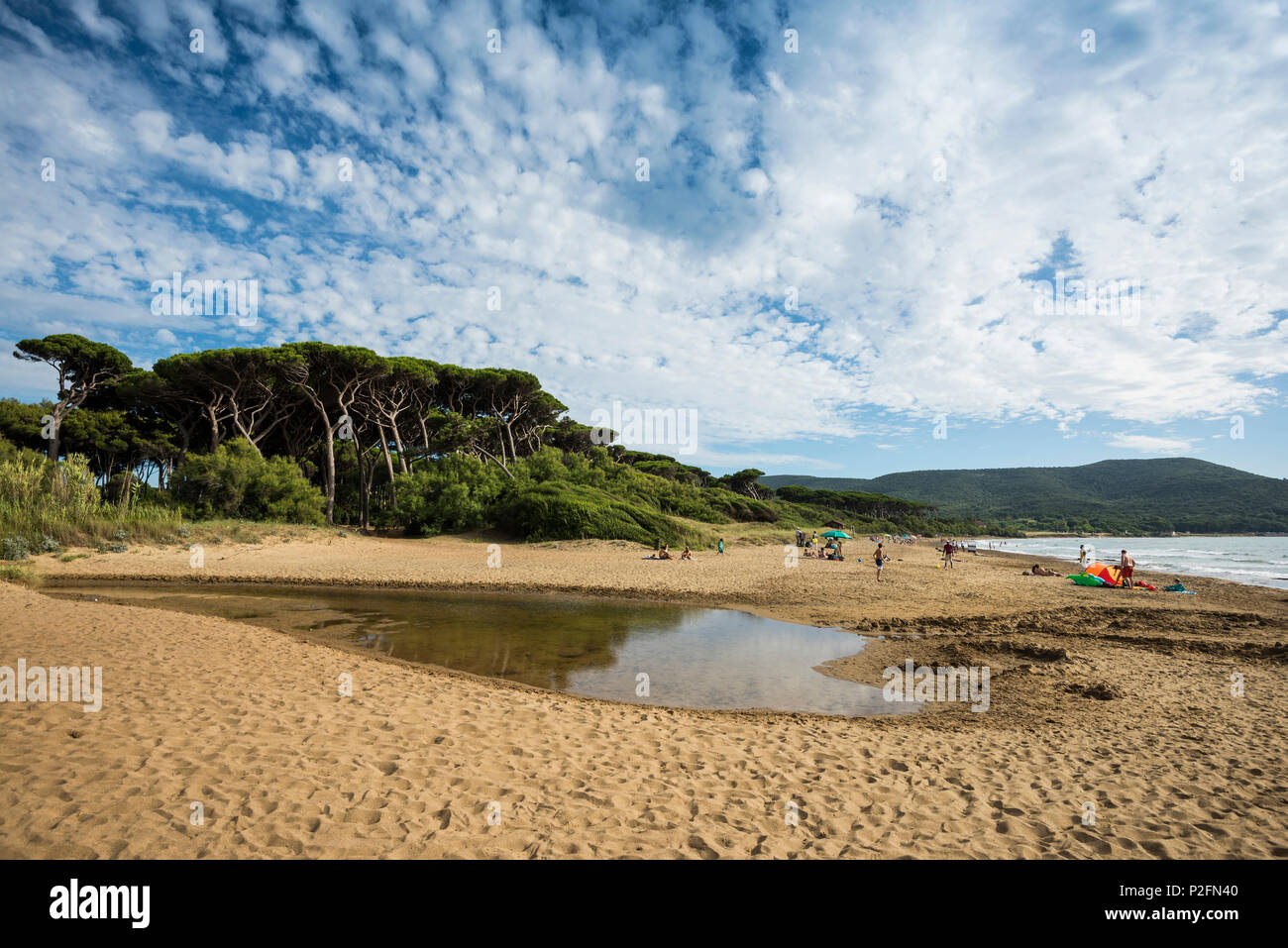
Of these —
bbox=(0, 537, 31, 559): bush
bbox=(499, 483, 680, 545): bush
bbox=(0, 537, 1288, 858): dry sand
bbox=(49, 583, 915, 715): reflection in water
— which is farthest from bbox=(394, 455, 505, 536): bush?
bbox=(0, 537, 1288, 858): dry sand

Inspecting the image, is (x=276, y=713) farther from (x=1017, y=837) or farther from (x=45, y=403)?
(x=45, y=403)

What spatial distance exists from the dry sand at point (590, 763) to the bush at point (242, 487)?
21906mm

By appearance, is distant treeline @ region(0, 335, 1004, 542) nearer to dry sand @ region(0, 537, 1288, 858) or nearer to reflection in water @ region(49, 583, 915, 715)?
reflection in water @ region(49, 583, 915, 715)

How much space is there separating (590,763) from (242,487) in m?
33.3

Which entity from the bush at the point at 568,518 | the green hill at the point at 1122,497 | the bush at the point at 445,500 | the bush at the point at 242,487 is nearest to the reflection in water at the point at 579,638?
the bush at the point at 242,487

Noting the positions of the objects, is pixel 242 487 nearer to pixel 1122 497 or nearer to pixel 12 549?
pixel 12 549

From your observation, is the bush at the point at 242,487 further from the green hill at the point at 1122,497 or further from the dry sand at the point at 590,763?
the green hill at the point at 1122,497

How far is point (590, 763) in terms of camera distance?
5465 mm

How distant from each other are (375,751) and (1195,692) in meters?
11.6

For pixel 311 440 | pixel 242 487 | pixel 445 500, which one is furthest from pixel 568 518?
pixel 311 440

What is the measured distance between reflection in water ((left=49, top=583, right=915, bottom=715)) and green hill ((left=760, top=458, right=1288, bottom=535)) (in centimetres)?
14043

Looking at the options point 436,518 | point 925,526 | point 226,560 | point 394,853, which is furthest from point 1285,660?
point 925,526
